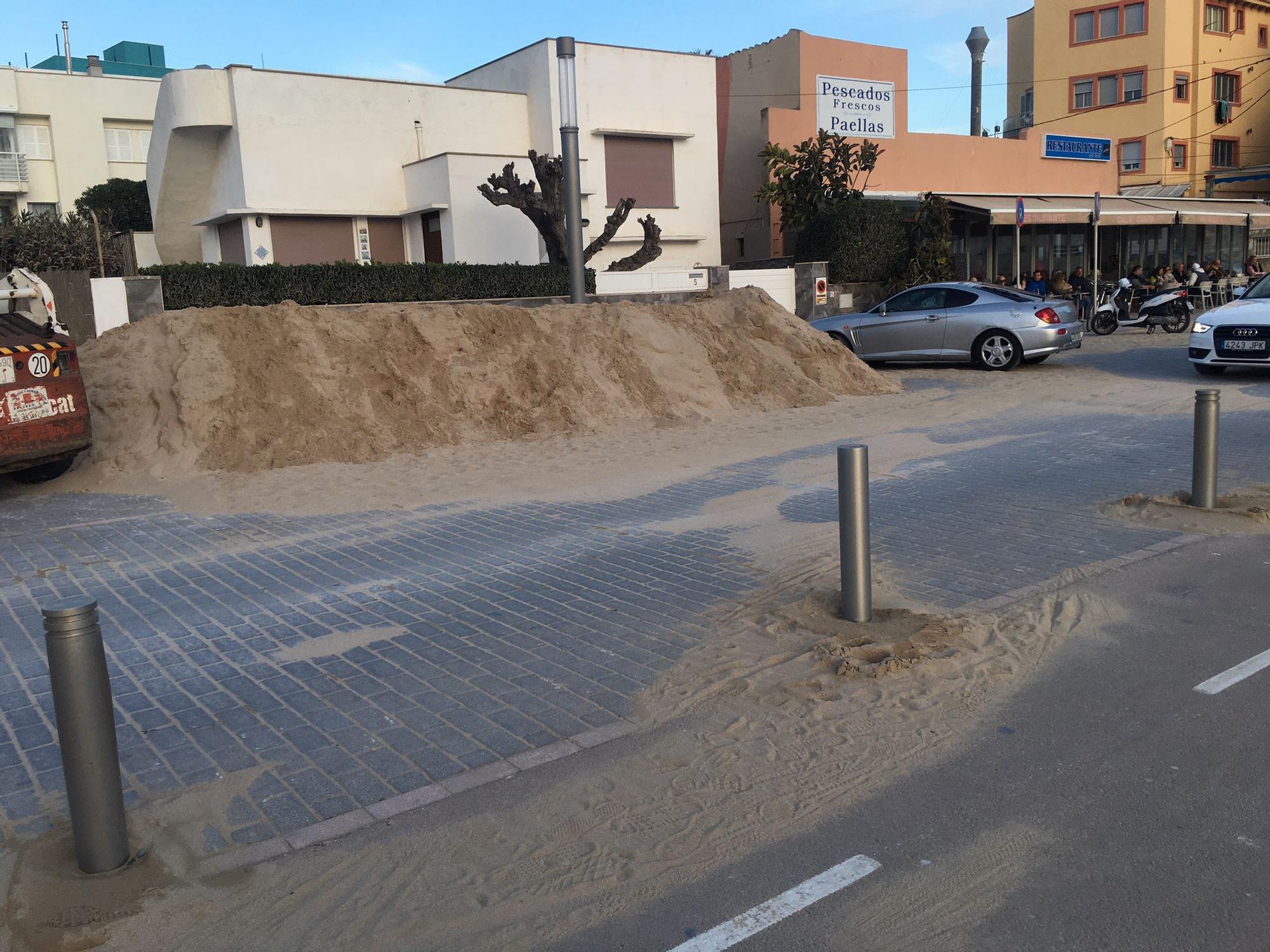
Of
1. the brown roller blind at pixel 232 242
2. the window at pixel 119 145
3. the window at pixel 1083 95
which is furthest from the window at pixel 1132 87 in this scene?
the window at pixel 119 145

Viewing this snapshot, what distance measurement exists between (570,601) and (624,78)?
23993 millimetres

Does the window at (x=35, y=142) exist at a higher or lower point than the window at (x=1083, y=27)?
lower

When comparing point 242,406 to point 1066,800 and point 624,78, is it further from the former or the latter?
point 624,78

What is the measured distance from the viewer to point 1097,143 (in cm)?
3684

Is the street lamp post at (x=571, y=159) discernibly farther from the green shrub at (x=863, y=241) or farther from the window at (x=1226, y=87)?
the window at (x=1226, y=87)

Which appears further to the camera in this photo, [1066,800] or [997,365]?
[997,365]

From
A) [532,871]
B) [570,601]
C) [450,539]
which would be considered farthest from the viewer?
[450,539]

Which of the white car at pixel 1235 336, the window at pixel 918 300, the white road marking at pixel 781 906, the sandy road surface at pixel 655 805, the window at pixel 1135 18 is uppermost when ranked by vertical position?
the window at pixel 1135 18

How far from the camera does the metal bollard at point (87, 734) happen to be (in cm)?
325

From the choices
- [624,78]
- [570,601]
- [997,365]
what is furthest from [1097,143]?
[570,601]

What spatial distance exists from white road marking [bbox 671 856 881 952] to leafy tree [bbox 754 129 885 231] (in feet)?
80.5

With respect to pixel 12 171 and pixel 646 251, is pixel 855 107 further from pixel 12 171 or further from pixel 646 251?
pixel 12 171

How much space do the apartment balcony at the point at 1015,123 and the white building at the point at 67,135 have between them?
3569 centimetres

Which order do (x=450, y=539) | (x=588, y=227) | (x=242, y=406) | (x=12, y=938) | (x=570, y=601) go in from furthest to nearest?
1. (x=588, y=227)
2. (x=242, y=406)
3. (x=450, y=539)
4. (x=570, y=601)
5. (x=12, y=938)
